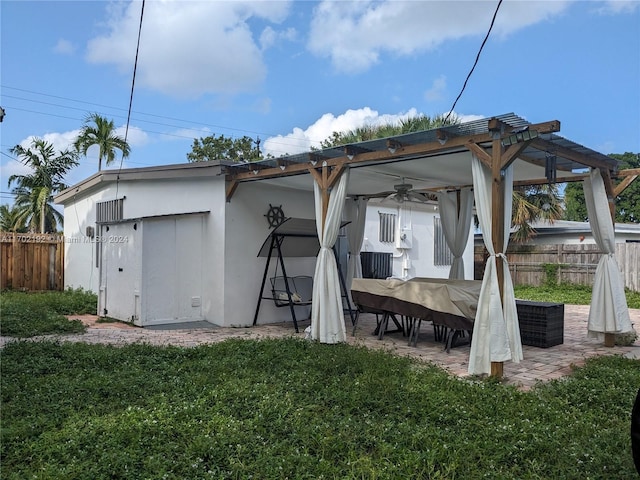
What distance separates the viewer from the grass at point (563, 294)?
12367 millimetres

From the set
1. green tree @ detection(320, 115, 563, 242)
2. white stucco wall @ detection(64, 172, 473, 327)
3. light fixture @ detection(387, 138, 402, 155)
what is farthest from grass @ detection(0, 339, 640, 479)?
green tree @ detection(320, 115, 563, 242)

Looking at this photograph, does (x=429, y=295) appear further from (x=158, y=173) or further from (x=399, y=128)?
(x=399, y=128)

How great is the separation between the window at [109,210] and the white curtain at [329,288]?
5.08m

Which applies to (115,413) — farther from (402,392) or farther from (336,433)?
(402,392)

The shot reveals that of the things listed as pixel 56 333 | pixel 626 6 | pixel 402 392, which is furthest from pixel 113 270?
pixel 626 6

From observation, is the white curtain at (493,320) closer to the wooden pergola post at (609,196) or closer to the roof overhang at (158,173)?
the wooden pergola post at (609,196)

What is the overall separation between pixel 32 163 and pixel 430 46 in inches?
713

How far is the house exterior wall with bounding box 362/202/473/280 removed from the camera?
37.3 ft

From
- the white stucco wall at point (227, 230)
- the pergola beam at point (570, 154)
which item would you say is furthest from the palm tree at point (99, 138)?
the pergola beam at point (570, 154)

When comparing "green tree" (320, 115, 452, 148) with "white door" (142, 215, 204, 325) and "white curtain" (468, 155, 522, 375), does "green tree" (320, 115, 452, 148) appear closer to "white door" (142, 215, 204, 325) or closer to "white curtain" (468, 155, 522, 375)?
"white door" (142, 215, 204, 325)

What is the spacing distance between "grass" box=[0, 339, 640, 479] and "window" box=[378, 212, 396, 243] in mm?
6494

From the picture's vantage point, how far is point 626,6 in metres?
5.41

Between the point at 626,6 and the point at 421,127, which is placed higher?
the point at 421,127

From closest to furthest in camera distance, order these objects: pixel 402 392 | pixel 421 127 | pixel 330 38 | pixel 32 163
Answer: pixel 402 392
pixel 330 38
pixel 421 127
pixel 32 163
